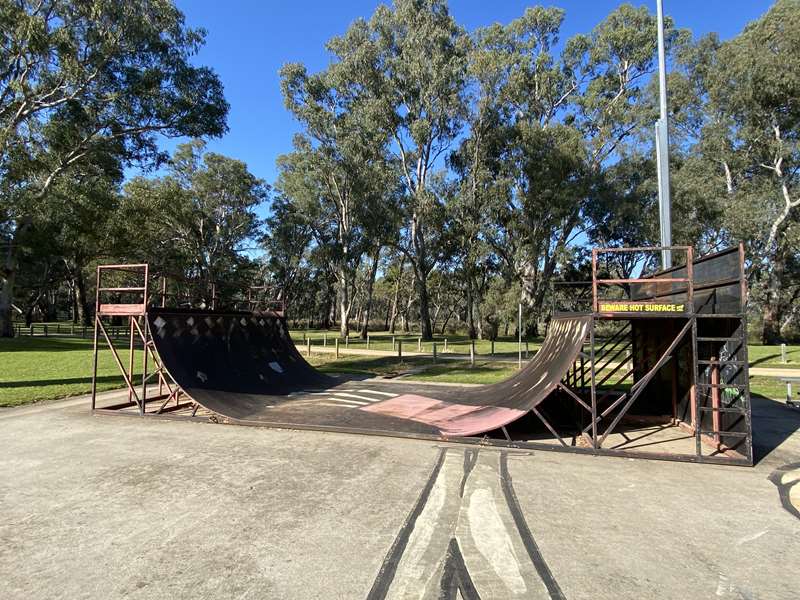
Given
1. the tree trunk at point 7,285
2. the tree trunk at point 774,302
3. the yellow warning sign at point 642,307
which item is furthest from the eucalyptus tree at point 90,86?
the tree trunk at point 774,302

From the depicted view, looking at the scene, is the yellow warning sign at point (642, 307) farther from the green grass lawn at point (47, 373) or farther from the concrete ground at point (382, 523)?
the green grass lawn at point (47, 373)

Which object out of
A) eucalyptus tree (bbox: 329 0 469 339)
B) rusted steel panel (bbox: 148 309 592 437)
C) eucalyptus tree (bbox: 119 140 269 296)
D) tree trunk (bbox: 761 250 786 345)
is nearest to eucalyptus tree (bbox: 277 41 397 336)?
eucalyptus tree (bbox: 329 0 469 339)

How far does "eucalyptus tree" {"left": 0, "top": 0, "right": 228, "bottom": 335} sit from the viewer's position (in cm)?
1861

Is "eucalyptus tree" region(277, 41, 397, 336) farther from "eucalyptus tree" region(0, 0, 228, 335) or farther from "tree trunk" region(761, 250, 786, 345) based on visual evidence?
"tree trunk" region(761, 250, 786, 345)

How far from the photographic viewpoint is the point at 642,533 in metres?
4.43

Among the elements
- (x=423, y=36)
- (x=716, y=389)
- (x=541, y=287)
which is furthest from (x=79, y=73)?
(x=541, y=287)

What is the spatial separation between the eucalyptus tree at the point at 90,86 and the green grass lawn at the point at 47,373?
8.31 metres

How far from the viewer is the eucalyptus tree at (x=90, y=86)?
18.6m

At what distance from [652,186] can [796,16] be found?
1071 cm

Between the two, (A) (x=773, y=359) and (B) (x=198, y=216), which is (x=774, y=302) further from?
(B) (x=198, y=216)

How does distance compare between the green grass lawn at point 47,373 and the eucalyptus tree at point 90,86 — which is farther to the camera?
the eucalyptus tree at point 90,86

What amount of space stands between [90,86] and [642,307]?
23977 millimetres

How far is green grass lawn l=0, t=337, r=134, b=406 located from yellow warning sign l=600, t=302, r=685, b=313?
1254 centimetres

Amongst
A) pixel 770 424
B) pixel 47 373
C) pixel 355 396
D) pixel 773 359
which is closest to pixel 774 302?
pixel 773 359
